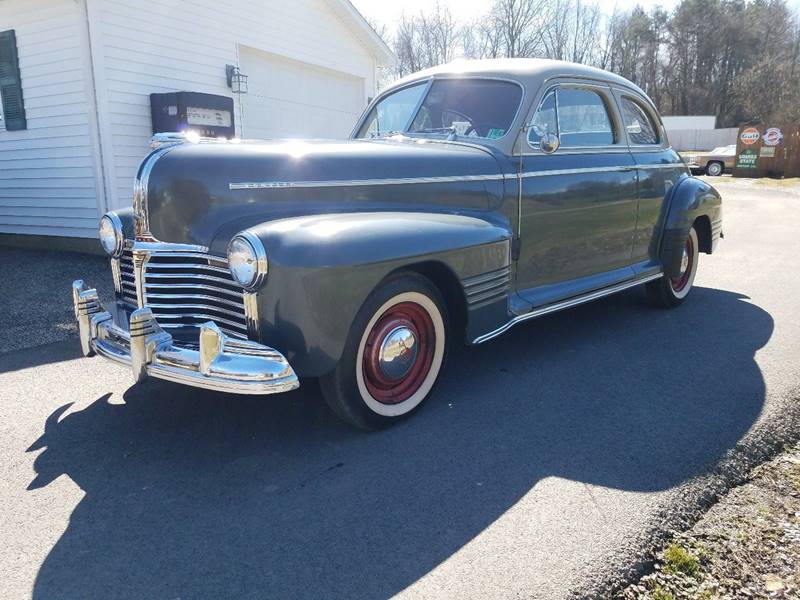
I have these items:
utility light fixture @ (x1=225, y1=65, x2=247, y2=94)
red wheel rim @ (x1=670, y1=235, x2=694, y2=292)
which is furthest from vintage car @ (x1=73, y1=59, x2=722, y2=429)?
utility light fixture @ (x1=225, y1=65, x2=247, y2=94)

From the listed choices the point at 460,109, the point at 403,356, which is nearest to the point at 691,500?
the point at 403,356

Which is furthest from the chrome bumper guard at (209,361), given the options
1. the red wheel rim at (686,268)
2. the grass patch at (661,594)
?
the red wheel rim at (686,268)

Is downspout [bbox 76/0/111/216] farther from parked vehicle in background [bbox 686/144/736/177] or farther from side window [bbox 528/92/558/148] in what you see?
parked vehicle in background [bbox 686/144/736/177]

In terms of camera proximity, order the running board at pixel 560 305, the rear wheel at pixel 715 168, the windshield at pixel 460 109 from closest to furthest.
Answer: the running board at pixel 560 305
the windshield at pixel 460 109
the rear wheel at pixel 715 168

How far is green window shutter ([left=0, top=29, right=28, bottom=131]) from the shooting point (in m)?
8.55

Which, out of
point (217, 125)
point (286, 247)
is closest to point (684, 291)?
point (286, 247)

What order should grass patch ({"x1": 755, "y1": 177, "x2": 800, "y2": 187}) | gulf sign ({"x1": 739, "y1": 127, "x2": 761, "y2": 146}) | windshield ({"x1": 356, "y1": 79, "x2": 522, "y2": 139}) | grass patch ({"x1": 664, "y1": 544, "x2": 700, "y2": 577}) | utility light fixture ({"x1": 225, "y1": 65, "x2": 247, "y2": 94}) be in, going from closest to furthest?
grass patch ({"x1": 664, "y1": 544, "x2": 700, "y2": 577})
windshield ({"x1": 356, "y1": 79, "x2": 522, "y2": 139})
utility light fixture ({"x1": 225, "y1": 65, "x2": 247, "y2": 94})
grass patch ({"x1": 755, "y1": 177, "x2": 800, "y2": 187})
gulf sign ({"x1": 739, "y1": 127, "x2": 761, "y2": 146})

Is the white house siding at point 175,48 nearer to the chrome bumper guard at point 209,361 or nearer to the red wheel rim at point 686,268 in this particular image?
the chrome bumper guard at point 209,361

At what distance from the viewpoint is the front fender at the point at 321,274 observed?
2.76m

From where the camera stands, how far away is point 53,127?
27.3ft

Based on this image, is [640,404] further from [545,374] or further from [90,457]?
[90,457]

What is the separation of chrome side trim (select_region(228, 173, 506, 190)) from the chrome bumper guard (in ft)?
2.56

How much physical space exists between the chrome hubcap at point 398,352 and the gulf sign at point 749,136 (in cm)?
2718

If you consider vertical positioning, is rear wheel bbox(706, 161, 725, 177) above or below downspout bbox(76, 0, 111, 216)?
below
